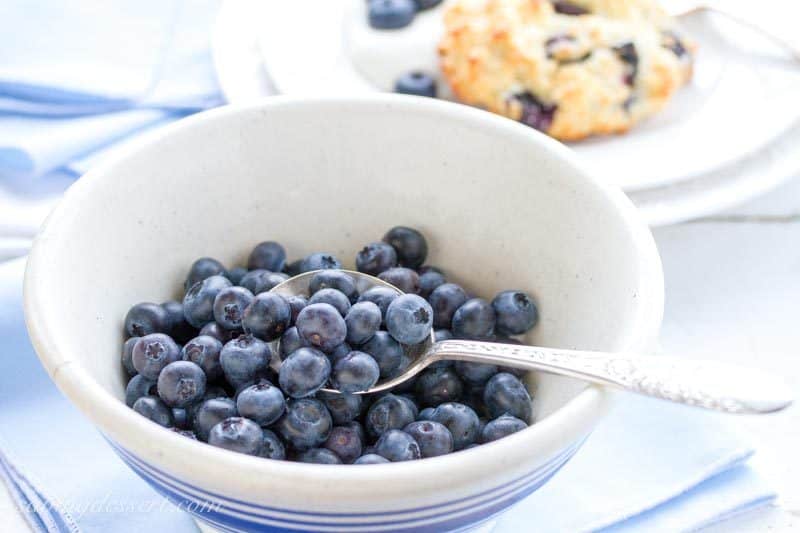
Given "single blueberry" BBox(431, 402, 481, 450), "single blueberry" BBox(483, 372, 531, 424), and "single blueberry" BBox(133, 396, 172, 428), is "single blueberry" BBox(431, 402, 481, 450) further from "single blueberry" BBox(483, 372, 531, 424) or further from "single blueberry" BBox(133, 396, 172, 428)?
"single blueberry" BBox(133, 396, 172, 428)

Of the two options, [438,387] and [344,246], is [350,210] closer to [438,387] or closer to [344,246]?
[344,246]

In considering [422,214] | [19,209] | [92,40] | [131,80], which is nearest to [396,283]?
[422,214]

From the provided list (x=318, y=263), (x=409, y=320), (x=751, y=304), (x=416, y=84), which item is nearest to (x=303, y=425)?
(x=409, y=320)

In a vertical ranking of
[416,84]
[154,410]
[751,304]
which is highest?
[154,410]

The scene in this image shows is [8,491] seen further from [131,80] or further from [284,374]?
[131,80]

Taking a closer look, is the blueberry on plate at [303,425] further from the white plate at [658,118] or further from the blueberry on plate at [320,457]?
the white plate at [658,118]

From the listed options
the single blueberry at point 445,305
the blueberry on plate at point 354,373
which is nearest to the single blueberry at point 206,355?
the blueberry on plate at point 354,373
